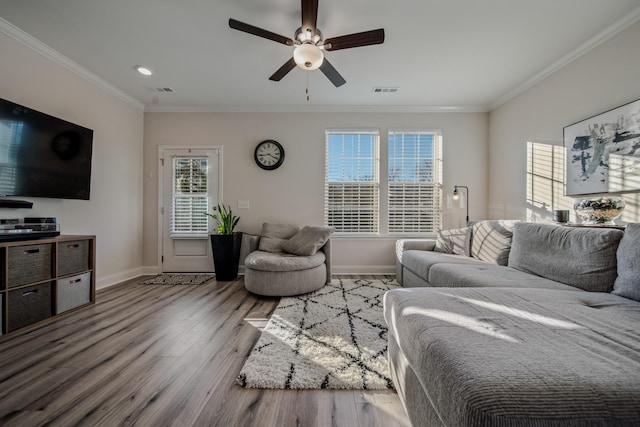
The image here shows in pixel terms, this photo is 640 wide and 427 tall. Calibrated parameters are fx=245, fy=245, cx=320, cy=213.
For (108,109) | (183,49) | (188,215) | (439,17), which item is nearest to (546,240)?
(439,17)

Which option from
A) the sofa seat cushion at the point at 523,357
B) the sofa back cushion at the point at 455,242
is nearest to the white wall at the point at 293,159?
the sofa back cushion at the point at 455,242

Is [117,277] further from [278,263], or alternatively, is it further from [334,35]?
[334,35]

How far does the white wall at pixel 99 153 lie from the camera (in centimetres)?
239

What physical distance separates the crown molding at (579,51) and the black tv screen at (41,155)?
17.4 ft

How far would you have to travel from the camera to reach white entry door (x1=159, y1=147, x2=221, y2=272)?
393 cm

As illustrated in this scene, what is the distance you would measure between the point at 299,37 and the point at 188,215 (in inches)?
123

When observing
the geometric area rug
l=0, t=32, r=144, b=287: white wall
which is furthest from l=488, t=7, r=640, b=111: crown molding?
l=0, t=32, r=144, b=287: white wall

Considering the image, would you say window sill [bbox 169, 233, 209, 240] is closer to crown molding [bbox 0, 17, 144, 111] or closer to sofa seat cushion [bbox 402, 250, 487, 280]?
crown molding [bbox 0, 17, 144, 111]

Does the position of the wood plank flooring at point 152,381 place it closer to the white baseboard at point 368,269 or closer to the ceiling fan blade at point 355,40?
the white baseboard at point 368,269

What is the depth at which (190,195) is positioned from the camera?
3.95m

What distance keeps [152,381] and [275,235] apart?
2.30 meters

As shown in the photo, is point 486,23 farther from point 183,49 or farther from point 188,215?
point 188,215

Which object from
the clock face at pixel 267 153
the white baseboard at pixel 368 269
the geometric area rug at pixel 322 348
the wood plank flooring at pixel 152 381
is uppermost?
the clock face at pixel 267 153

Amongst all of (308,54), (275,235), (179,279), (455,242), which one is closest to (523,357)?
(308,54)
